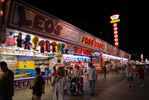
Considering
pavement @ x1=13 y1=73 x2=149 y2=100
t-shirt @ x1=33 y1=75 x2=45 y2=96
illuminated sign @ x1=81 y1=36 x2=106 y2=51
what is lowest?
pavement @ x1=13 y1=73 x2=149 y2=100

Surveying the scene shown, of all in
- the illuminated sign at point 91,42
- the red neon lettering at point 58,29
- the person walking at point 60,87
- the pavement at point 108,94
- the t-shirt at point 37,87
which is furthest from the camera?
the illuminated sign at point 91,42

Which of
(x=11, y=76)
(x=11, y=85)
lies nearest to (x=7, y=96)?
(x=11, y=85)

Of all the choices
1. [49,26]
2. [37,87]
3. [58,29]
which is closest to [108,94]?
[37,87]

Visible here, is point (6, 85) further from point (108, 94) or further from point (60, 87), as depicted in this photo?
point (108, 94)

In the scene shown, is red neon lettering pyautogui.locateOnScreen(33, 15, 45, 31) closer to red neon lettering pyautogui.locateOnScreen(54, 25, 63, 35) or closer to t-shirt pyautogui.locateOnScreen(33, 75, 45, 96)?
red neon lettering pyautogui.locateOnScreen(54, 25, 63, 35)

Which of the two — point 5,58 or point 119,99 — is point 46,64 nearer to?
point 5,58

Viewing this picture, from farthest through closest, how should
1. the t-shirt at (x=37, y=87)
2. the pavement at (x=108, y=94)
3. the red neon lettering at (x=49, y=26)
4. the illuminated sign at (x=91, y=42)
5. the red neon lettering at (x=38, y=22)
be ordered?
the illuminated sign at (x=91, y=42) < the red neon lettering at (x=49, y=26) < the red neon lettering at (x=38, y=22) < the pavement at (x=108, y=94) < the t-shirt at (x=37, y=87)

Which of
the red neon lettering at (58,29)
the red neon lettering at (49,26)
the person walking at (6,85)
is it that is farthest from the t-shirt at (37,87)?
the red neon lettering at (58,29)

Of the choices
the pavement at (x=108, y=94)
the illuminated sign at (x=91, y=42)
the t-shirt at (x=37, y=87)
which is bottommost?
the pavement at (x=108, y=94)

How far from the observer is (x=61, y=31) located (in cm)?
1089

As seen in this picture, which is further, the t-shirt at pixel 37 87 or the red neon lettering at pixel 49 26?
the red neon lettering at pixel 49 26

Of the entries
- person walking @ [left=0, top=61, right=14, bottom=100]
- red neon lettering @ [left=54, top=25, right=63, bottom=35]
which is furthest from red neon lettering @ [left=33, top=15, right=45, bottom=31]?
person walking @ [left=0, top=61, right=14, bottom=100]

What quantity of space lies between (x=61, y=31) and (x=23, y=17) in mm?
3991

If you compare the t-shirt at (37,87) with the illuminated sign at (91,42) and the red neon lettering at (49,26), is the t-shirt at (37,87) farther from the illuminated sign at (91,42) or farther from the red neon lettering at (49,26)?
the illuminated sign at (91,42)
